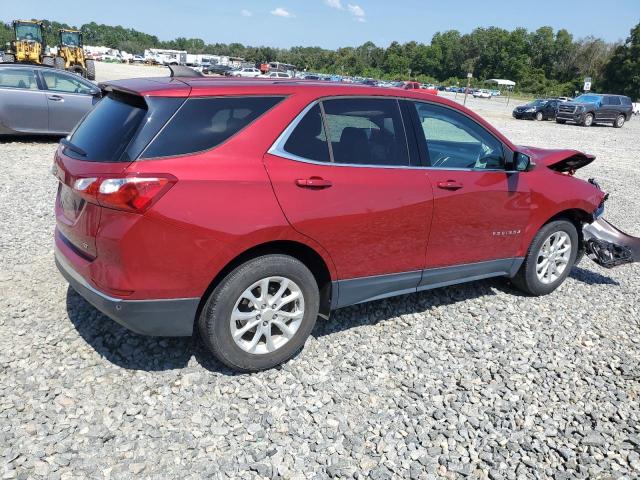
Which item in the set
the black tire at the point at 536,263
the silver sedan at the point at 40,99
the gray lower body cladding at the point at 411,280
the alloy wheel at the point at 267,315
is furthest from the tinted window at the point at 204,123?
the silver sedan at the point at 40,99

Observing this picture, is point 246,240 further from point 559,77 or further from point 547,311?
point 559,77

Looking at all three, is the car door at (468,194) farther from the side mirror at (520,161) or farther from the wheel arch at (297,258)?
the wheel arch at (297,258)

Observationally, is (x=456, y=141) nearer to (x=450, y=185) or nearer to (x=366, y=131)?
(x=450, y=185)

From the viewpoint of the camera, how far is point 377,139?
3.79 m

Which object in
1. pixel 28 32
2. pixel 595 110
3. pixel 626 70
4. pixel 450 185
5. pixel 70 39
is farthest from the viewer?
pixel 626 70

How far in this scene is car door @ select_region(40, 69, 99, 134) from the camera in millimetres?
10664

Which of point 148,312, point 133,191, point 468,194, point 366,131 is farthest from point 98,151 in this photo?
point 468,194

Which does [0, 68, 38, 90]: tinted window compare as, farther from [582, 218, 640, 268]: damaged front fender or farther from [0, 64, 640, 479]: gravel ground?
[582, 218, 640, 268]: damaged front fender

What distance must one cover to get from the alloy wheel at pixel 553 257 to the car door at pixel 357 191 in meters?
1.59

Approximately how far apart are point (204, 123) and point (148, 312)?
1.12m

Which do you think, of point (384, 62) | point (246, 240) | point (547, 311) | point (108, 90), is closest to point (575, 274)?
point (547, 311)

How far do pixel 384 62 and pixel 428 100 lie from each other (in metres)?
154

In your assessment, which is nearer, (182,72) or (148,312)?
(148,312)

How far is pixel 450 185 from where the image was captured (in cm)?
400
